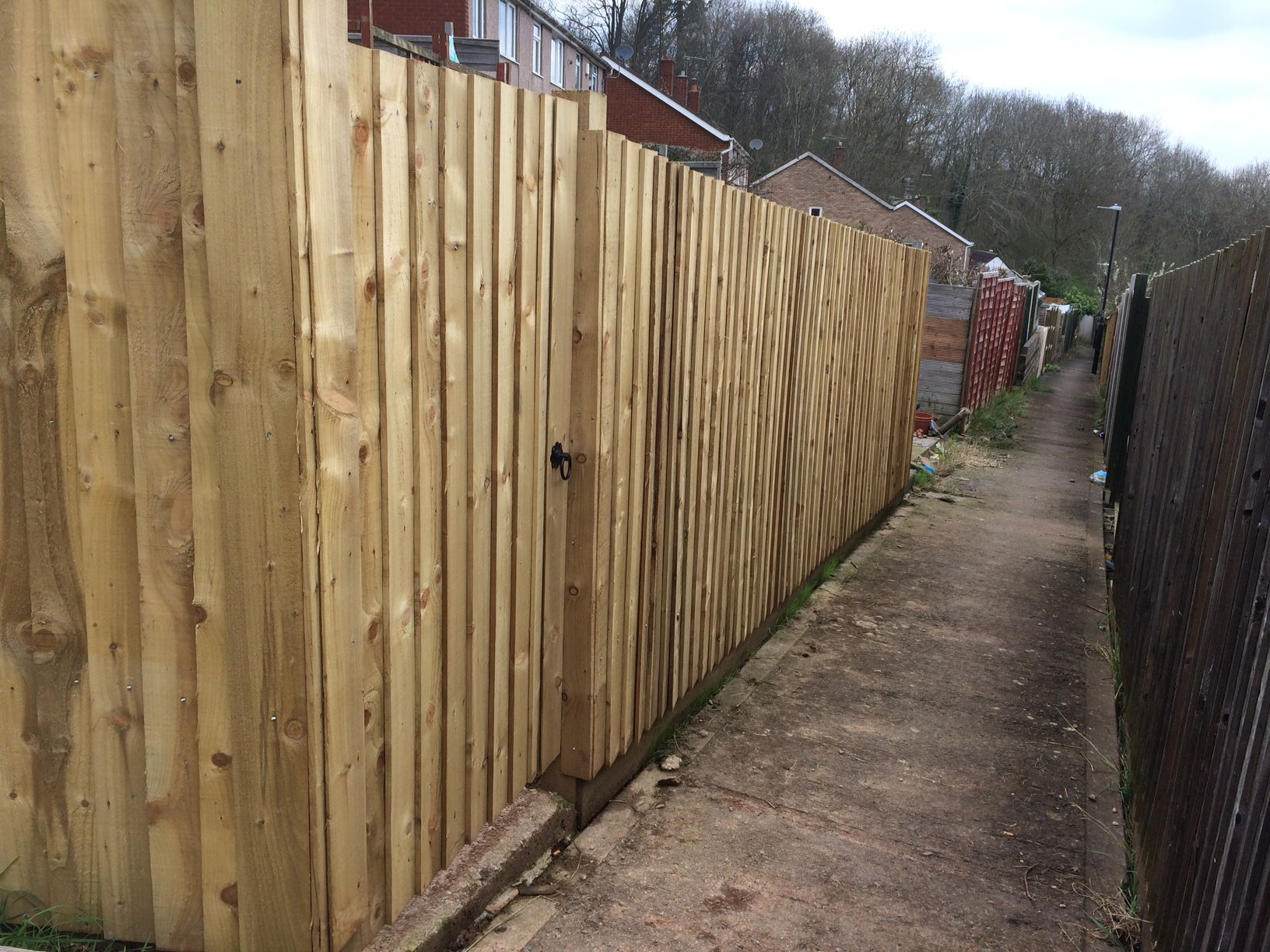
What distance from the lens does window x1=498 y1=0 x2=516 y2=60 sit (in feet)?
103

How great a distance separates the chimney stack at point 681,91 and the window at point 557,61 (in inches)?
253

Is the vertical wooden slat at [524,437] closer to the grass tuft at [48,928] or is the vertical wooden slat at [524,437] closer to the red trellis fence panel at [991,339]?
the grass tuft at [48,928]

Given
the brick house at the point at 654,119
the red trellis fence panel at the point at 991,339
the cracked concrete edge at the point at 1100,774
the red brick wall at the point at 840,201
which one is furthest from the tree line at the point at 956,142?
the cracked concrete edge at the point at 1100,774

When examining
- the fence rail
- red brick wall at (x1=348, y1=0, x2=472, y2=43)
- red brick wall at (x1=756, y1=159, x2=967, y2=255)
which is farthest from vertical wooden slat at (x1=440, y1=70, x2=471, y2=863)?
red brick wall at (x1=756, y1=159, x2=967, y2=255)

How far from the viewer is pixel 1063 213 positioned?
208 feet

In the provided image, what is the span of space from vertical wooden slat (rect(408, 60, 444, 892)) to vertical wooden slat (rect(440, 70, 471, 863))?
0.02 m

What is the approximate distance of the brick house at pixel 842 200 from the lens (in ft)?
152

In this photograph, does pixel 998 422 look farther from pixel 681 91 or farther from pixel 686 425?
pixel 681 91

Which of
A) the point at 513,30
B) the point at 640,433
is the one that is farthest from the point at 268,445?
the point at 513,30

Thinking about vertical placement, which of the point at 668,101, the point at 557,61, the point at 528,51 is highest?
the point at 557,61

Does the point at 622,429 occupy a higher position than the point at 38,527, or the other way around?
the point at 622,429

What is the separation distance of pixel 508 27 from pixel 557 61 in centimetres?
600

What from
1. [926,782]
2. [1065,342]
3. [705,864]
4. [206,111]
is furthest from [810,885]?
[1065,342]

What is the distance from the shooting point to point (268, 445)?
2.08 metres
